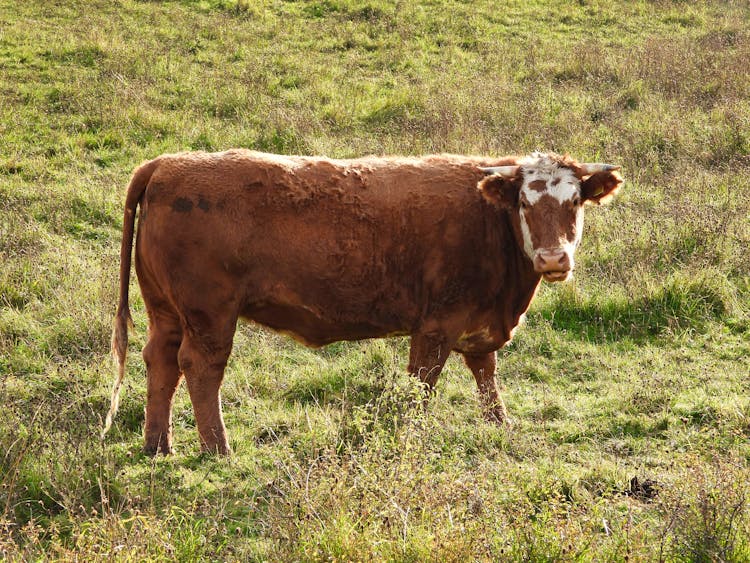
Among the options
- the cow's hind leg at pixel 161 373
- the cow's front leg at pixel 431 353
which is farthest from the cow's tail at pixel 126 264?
the cow's front leg at pixel 431 353

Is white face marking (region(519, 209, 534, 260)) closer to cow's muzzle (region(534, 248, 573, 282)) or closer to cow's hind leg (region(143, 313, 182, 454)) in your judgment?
cow's muzzle (region(534, 248, 573, 282))

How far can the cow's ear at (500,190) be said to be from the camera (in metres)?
6.68

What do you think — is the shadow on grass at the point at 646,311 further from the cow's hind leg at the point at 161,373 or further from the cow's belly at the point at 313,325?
the cow's hind leg at the point at 161,373

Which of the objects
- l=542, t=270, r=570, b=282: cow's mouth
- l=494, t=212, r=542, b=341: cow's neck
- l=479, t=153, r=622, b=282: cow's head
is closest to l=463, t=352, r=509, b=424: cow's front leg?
l=494, t=212, r=542, b=341: cow's neck

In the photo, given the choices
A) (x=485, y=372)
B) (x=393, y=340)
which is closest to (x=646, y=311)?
(x=485, y=372)

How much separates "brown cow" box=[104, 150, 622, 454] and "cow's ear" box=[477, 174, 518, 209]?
11 mm

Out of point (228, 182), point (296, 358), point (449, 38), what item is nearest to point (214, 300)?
point (228, 182)

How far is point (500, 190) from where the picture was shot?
6707mm

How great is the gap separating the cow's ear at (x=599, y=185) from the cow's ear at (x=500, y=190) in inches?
21.1

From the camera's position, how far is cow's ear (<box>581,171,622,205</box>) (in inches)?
264

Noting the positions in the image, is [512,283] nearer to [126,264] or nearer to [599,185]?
[599,185]

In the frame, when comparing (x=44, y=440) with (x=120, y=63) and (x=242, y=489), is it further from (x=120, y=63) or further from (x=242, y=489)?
(x=120, y=63)

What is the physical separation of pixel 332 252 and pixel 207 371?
50.2 inches

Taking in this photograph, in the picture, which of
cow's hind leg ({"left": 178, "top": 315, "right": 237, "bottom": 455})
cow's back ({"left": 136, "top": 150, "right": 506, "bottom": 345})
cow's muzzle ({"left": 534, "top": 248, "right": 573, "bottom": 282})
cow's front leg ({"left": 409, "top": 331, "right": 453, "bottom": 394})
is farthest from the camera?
cow's front leg ({"left": 409, "top": 331, "right": 453, "bottom": 394})
